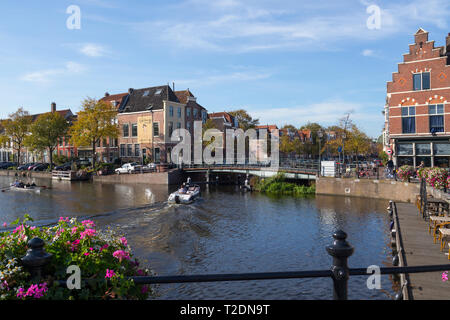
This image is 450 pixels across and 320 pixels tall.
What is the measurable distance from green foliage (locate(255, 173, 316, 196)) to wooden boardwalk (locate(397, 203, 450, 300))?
56.9 feet

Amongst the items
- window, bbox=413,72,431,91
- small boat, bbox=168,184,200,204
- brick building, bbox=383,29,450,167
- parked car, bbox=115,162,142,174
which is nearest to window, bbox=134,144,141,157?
parked car, bbox=115,162,142,174

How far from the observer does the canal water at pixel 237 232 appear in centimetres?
→ 1132

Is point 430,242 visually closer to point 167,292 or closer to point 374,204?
point 167,292

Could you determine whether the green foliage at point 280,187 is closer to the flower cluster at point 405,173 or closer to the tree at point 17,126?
the flower cluster at point 405,173

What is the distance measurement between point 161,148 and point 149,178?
39.7 ft

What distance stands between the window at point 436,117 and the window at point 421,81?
212 centimetres

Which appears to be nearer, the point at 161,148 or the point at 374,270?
the point at 374,270

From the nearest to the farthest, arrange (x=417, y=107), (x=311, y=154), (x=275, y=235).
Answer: (x=275, y=235) → (x=417, y=107) → (x=311, y=154)

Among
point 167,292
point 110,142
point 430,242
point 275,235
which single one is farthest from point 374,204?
point 110,142

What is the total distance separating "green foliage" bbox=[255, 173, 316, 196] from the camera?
36.2 metres

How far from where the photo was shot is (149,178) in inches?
1829

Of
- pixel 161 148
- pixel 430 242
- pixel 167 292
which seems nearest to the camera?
pixel 167 292

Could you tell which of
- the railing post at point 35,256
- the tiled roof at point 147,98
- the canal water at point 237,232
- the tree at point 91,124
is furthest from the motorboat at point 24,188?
the railing post at point 35,256
